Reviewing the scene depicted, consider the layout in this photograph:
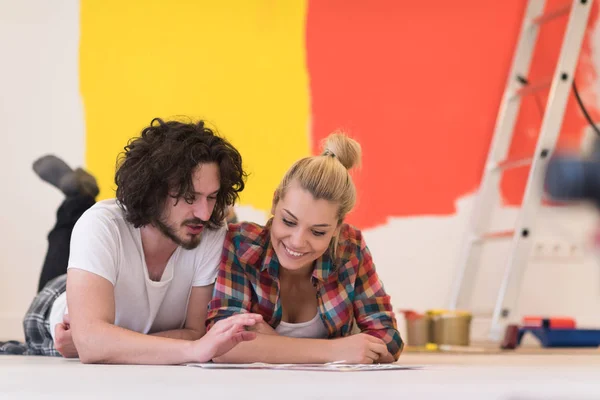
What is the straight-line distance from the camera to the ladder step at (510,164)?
3386mm

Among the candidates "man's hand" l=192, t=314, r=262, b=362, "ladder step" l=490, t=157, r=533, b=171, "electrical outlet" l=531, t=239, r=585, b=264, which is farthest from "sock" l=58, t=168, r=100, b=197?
"electrical outlet" l=531, t=239, r=585, b=264

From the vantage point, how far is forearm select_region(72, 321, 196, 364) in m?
1.48

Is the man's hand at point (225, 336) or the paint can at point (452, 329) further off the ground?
the man's hand at point (225, 336)

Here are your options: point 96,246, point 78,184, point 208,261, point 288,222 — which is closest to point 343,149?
point 288,222

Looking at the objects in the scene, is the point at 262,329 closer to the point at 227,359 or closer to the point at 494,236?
the point at 227,359

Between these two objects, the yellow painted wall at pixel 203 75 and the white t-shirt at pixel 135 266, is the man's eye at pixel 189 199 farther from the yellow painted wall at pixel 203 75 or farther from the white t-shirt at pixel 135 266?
the yellow painted wall at pixel 203 75

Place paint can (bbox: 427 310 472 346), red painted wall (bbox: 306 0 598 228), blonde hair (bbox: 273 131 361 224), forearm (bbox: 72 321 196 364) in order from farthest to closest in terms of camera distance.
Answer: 1. red painted wall (bbox: 306 0 598 228)
2. paint can (bbox: 427 310 472 346)
3. blonde hair (bbox: 273 131 361 224)
4. forearm (bbox: 72 321 196 364)

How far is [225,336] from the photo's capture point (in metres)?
1.39

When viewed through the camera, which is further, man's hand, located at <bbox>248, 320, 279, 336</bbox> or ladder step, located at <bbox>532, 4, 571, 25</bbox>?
ladder step, located at <bbox>532, 4, 571, 25</bbox>

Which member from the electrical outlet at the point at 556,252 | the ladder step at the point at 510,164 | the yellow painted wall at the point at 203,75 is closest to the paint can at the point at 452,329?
the ladder step at the point at 510,164

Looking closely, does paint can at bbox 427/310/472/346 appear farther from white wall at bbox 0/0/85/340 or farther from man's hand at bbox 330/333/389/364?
white wall at bbox 0/0/85/340

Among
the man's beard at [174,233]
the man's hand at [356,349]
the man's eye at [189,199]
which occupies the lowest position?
the man's hand at [356,349]

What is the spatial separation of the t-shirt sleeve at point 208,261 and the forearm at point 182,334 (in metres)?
0.11

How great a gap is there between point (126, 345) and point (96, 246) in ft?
0.71
